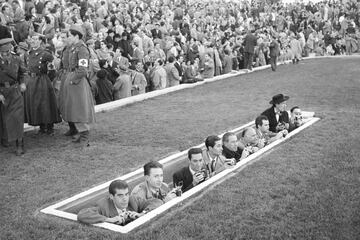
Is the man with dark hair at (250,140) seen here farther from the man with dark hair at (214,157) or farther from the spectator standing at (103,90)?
the spectator standing at (103,90)

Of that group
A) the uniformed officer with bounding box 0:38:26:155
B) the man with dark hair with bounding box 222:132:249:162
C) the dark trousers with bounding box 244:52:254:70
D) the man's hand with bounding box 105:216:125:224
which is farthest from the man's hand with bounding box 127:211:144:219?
the dark trousers with bounding box 244:52:254:70

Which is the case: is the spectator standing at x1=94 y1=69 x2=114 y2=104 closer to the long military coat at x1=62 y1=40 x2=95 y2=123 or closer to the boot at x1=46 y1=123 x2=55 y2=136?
the boot at x1=46 y1=123 x2=55 y2=136

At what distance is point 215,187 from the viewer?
6.44 meters

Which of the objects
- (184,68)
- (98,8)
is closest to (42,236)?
(184,68)

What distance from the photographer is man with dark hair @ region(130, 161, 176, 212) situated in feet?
19.2

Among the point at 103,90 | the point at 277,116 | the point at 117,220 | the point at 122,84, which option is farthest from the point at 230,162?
the point at 122,84

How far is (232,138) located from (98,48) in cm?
743

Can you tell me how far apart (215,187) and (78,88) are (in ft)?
11.2

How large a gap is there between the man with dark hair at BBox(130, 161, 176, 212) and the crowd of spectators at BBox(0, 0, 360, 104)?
389cm

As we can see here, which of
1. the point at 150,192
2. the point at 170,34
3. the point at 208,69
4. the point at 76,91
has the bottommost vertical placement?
the point at 208,69

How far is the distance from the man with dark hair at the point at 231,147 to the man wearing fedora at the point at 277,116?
219cm

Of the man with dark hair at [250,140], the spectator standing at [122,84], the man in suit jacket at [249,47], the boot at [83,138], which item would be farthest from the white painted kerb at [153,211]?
the man in suit jacket at [249,47]

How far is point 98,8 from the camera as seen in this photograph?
69.9ft

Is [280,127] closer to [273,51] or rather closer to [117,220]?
[117,220]
